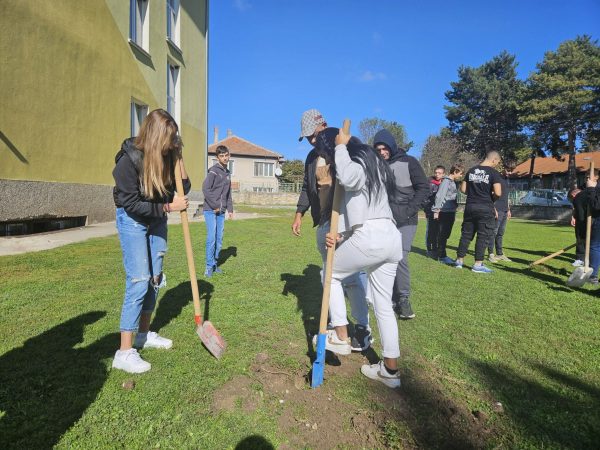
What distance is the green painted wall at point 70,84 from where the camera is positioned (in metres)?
9.00

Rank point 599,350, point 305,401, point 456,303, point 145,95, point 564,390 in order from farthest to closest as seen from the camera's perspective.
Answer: point 145,95
point 456,303
point 599,350
point 564,390
point 305,401

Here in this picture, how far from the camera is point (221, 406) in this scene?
Result: 262 cm

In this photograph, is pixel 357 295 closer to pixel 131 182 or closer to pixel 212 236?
pixel 131 182

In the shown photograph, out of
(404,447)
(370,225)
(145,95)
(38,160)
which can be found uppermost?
(145,95)

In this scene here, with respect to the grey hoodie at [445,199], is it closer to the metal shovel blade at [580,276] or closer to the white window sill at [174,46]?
the metal shovel blade at [580,276]

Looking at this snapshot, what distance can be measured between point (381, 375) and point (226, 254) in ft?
18.9

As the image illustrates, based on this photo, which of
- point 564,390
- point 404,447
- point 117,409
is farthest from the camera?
point 564,390

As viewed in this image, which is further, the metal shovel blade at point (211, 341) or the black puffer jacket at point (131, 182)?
the metal shovel blade at point (211, 341)

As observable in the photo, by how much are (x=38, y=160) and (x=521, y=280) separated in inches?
444

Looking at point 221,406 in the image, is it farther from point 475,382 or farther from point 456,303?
point 456,303

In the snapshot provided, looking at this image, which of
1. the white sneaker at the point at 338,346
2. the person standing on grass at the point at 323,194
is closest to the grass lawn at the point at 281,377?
the white sneaker at the point at 338,346

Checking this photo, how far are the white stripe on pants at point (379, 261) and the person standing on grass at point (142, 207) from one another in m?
1.42

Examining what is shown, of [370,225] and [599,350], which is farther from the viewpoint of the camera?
[599,350]

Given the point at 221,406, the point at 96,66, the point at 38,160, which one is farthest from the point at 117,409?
the point at 96,66
